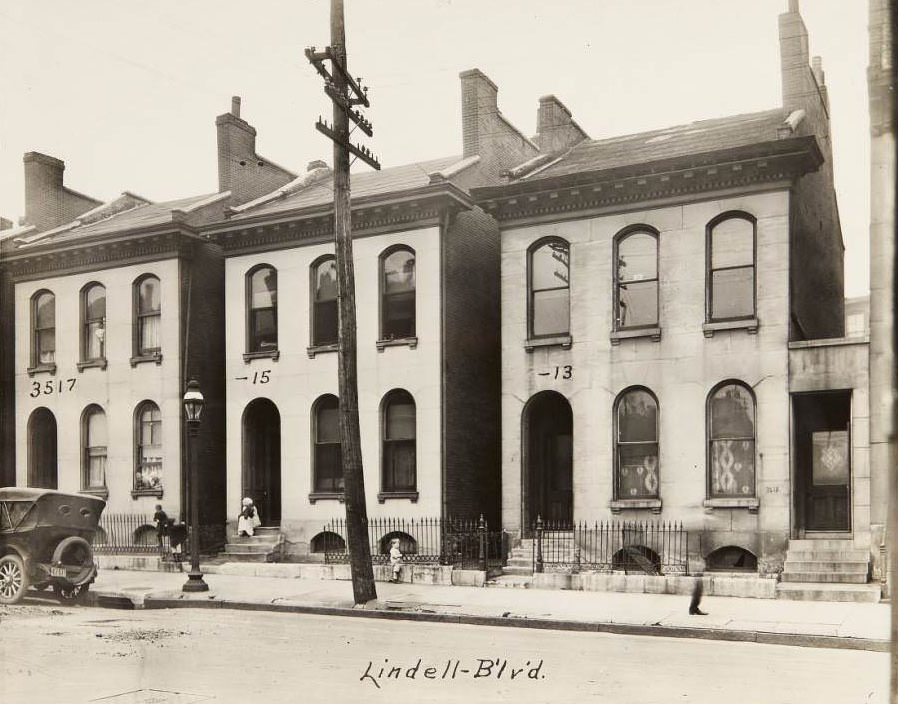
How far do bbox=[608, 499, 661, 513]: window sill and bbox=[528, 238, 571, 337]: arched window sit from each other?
3.92 metres

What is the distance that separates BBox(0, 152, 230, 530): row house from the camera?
2719cm

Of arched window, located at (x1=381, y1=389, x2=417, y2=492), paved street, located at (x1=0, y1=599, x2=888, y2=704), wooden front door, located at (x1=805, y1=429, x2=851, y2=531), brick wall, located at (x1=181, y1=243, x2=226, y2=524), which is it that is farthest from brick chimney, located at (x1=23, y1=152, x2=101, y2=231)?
wooden front door, located at (x1=805, y1=429, x2=851, y2=531)

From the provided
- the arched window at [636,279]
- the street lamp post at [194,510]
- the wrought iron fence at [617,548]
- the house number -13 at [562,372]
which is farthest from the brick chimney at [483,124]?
the street lamp post at [194,510]

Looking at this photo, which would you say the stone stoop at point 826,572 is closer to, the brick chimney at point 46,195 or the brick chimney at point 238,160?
the brick chimney at point 238,160

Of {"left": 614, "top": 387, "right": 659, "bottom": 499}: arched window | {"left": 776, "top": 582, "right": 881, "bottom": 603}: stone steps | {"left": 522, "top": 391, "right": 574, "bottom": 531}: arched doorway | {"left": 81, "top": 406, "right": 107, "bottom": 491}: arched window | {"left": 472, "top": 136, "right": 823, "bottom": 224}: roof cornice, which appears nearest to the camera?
{"left": 776, "top": 582, "right": 881, "bottom": 603}: stone steps

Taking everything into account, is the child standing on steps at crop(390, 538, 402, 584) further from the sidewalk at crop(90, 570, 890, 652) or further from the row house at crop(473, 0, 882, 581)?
the row house at crop(473, 0, 882, 581)

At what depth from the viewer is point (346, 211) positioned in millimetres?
17672

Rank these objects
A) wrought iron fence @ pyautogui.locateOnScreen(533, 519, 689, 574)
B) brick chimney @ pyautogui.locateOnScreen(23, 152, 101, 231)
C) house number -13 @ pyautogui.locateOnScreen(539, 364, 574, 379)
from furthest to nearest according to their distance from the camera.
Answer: brick chimney @ pyautogui.locateOnScreen(23, 152, 101, 231), house number -13 @ pyautogui.locateOnScreen(539, 364, 574, 379), wrought iron fence @ pyautogui.locateOnScreen(533, 519, 689, 574)

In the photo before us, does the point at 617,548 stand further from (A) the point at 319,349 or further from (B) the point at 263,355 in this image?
(B) the point at 263,355

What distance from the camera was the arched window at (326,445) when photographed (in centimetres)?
2494

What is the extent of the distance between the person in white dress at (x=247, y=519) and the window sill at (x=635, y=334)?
10.0m

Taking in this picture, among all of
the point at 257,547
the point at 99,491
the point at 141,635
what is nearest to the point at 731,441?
the point at 257,547

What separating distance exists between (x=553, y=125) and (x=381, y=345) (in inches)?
307

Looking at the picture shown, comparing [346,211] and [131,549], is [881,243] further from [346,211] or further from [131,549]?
[131,549]
